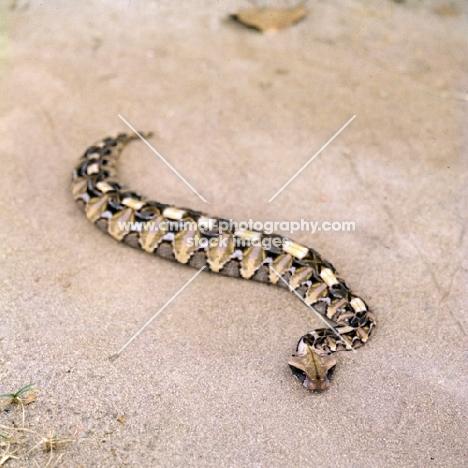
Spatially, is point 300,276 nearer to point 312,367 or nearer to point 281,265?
point 281,265

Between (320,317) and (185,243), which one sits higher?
(185,243)

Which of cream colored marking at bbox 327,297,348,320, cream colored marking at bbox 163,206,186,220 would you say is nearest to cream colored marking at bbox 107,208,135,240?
cream colored marking at bbox 163,206,186,220

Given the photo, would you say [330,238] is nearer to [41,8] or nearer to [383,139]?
[383,139]

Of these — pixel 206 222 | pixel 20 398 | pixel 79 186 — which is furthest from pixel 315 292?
pixel 79 186

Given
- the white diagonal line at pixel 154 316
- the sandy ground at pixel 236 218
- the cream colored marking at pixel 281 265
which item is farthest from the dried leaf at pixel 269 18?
the white diagonal line at pixel 154 316

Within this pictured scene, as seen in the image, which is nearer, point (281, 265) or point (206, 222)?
point (281, 265)

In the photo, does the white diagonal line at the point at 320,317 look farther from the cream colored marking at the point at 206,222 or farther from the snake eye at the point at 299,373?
the cream colored marking at the point at 206,222
